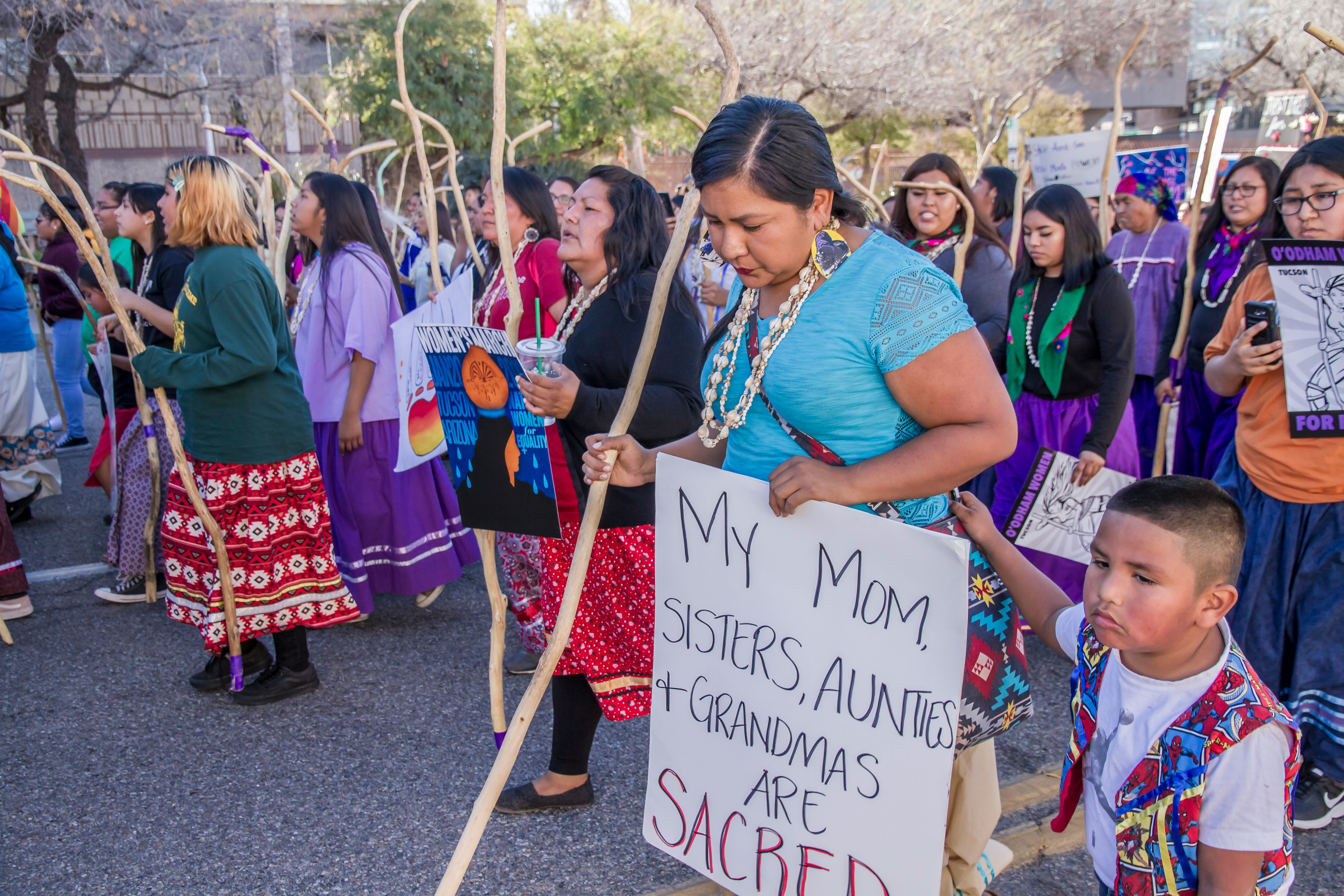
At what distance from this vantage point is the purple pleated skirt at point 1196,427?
395 cm

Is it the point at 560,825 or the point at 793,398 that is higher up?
the point at 793,398

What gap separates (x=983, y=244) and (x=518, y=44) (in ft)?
65.2

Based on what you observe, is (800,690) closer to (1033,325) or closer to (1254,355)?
(1254,355)

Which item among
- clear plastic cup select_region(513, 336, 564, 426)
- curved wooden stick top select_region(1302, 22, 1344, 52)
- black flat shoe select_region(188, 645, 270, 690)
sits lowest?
black flat shoe select_region(188, 645, 270, 690)

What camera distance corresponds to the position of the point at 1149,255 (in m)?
5.79

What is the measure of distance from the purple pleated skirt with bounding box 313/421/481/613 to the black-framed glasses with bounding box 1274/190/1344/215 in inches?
121

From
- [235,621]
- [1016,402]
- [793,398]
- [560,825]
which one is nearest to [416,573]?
[235,621]

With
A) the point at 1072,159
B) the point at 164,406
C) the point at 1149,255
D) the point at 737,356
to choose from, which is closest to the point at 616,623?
the point at 737,356

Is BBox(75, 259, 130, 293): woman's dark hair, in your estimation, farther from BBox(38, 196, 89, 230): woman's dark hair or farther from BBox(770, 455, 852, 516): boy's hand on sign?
BBox(770, 455, 852, 516): boy's hand on sign

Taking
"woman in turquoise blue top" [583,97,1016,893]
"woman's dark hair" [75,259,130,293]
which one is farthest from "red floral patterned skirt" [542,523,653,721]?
"woman's dark hair" [75,259,130,293]

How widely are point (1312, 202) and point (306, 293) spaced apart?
3.53 meters

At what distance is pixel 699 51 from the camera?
21938 mm

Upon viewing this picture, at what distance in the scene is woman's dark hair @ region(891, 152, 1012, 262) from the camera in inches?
163

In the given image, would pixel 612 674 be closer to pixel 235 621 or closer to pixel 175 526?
pixel 235 621
